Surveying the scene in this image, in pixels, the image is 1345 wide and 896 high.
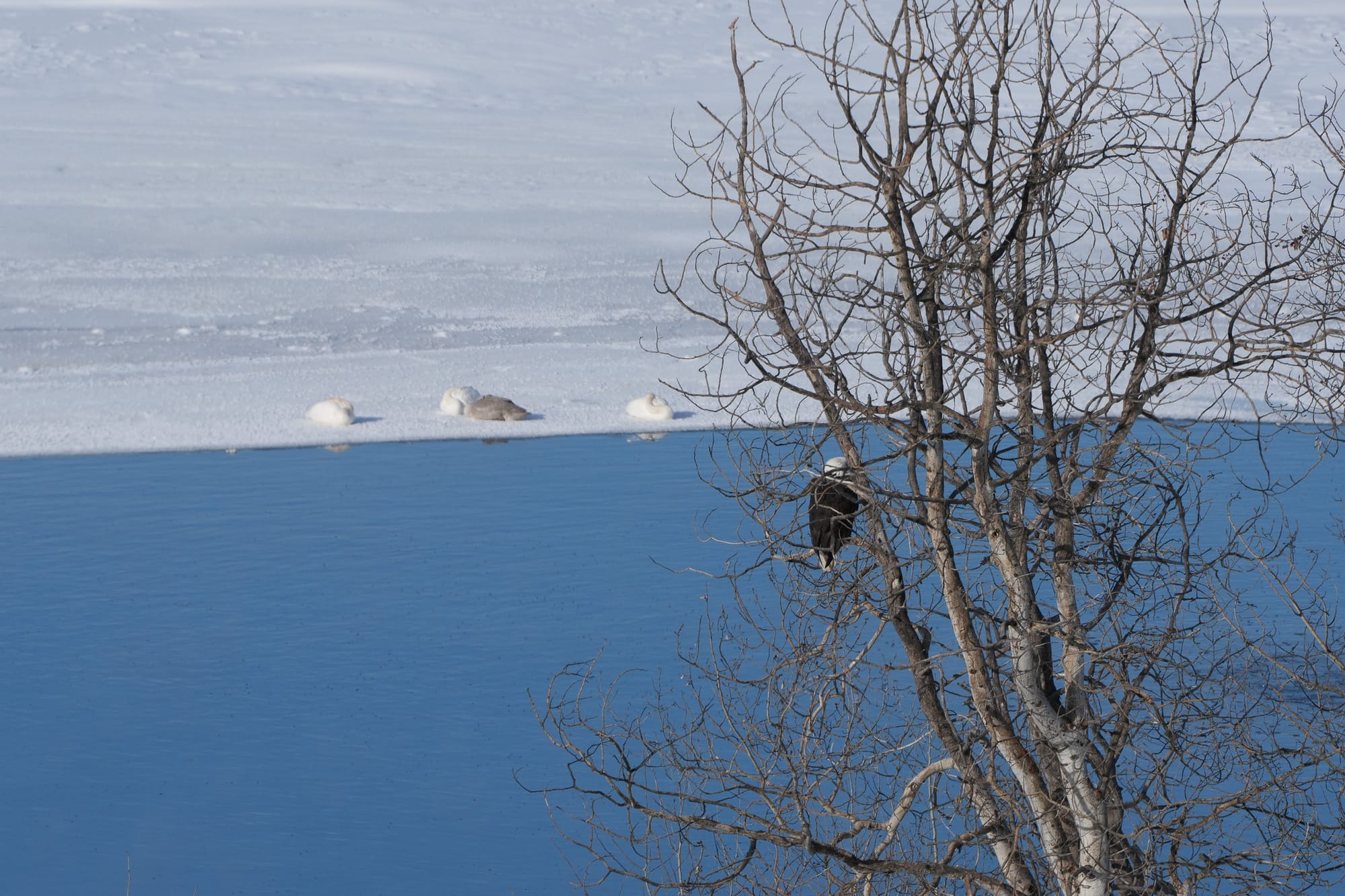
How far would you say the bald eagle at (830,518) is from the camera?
4.84 meters

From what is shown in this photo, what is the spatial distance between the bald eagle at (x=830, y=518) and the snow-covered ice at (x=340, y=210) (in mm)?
1206

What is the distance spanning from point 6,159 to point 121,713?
1343cm

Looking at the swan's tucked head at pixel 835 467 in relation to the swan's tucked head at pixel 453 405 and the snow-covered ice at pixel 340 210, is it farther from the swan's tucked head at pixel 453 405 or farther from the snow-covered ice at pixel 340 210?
the swan's tucked head at pixel 453 405

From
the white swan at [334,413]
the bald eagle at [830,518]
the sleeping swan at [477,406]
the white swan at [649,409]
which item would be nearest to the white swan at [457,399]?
the sleeping swan at [477,406]

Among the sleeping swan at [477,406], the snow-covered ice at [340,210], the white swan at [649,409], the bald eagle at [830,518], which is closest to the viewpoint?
the bald eagle at [830,518]

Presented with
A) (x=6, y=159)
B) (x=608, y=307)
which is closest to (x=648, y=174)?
(x=608, y=307)

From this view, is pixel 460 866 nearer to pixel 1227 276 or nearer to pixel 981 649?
pixel 981 649

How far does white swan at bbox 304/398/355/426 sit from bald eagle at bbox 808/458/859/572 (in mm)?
5438

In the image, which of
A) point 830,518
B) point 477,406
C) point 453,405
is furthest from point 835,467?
point 453,405

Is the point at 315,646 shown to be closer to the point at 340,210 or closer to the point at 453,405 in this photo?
the point at 453,405

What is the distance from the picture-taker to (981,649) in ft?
13.9

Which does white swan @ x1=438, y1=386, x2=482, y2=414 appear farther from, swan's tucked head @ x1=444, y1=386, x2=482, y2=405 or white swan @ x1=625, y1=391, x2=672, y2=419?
white swan @ x1=625, y1=391, x2=672, y2=419

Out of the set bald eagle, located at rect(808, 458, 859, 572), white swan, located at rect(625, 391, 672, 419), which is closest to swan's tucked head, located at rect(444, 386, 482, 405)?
white swan, located at rect(625, 391, 672, 419)

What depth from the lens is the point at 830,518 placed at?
4.85 metres
